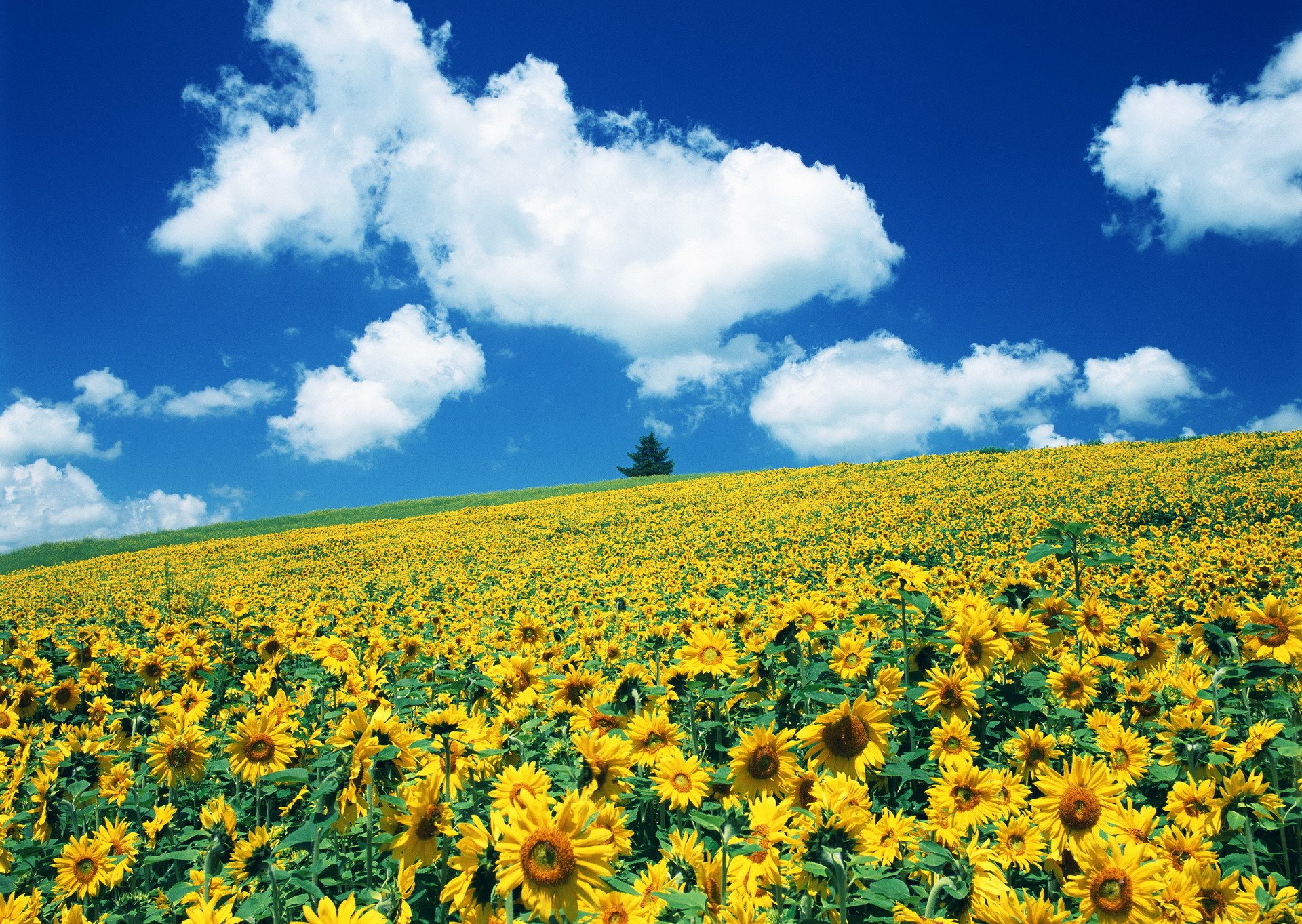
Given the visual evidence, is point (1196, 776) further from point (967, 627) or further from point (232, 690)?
point (232, 690)

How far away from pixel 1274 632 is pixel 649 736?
3488 millimetres

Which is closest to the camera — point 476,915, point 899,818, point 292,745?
point 476,915

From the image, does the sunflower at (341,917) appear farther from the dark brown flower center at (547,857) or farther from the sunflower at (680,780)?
the sunflower at (680,780)

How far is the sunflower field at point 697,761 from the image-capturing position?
198cm

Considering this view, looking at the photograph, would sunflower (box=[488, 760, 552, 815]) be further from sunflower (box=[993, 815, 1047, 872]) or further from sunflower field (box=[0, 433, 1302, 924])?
sunflower (box=[993, 815, 1047, 872])

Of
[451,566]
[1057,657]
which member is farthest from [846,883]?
[451,566]

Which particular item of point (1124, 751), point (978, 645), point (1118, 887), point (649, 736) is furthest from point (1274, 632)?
point (649, 736)

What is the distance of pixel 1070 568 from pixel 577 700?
707 cm

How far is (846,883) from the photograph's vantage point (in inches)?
71.8

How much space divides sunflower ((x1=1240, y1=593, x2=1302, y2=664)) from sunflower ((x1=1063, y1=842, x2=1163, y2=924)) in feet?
7.93

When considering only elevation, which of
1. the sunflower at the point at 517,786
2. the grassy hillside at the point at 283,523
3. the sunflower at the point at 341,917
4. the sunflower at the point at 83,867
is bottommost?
the sunflower at the point at 83,867

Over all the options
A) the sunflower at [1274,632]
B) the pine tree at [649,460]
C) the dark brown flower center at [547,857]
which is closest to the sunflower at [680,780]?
the dark brown flower center at [547,857]

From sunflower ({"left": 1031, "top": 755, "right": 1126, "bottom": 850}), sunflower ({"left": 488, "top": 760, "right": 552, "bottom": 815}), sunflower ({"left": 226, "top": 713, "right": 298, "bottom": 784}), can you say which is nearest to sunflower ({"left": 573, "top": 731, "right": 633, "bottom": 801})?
sunflower ({"left": 488, "top": 760, "right": 552, "bottom": 815})

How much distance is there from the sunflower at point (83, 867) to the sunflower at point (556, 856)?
282 cm
